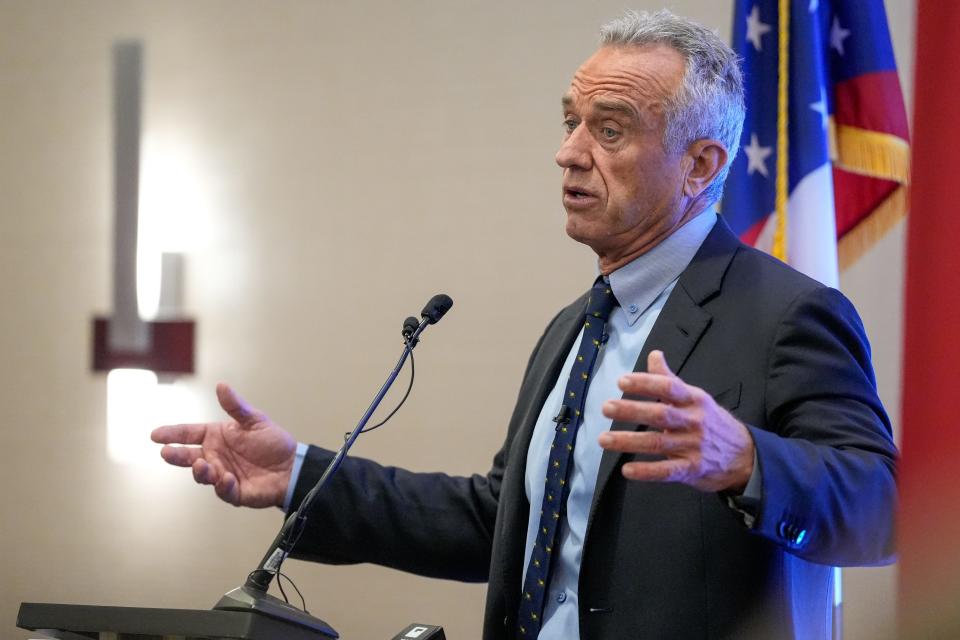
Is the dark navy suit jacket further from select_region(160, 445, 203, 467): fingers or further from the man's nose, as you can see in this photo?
select_region(160, 445, 203, 467): fingers

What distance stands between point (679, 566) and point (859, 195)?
147cm

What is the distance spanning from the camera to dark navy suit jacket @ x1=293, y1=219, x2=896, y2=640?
136cm

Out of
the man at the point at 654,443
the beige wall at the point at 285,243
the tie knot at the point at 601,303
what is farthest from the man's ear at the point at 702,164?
the beige wall at the point at 285,243

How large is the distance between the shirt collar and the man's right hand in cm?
65

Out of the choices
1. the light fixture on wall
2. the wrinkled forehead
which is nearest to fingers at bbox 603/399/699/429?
the wrinkled forehead

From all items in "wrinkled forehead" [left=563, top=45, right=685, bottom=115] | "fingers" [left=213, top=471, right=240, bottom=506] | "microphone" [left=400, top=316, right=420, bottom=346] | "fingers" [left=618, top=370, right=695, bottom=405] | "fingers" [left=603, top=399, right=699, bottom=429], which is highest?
"wrinkled forehead" [left=563, top=45, right=685, bottom=115]

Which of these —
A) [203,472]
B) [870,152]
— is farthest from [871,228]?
[203,472]

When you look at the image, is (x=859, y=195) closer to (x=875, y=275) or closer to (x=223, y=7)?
(x=875, y=275)

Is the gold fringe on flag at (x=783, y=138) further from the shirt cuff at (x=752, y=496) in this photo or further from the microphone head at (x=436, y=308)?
the shirt cuff at (x=752, y=496)

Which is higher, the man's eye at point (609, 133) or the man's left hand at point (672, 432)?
the man's eye at point (609, 133)

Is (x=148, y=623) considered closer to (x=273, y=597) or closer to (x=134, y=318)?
(x=273, y=597)

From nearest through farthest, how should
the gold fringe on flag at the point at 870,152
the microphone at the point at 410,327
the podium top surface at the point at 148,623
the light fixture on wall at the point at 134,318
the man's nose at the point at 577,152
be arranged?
the podium top surface at the point at 148,623
the microphone at the point at 410,327
the man's nose at the point at 577,152
the gold fringe on flag at the point at 870,152
the light fixture on wall at the point at 134,318

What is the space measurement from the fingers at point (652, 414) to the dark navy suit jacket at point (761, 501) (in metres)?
0.15

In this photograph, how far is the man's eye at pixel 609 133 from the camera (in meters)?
1.81
